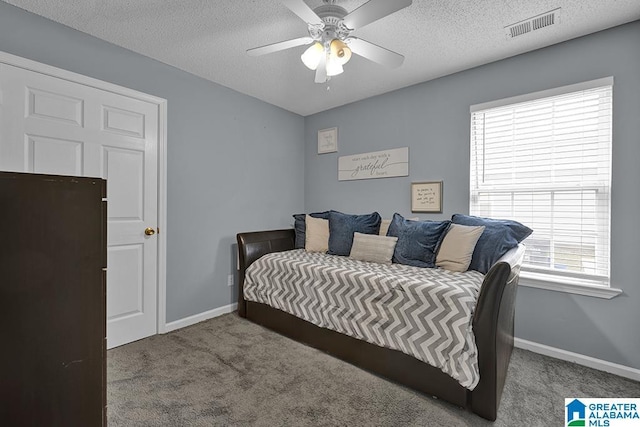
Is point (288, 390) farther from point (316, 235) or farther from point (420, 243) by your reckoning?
point (316, 235)

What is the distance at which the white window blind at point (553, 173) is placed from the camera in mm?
2129

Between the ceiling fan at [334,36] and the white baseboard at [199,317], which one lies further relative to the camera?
the white baseboard at [199,317]

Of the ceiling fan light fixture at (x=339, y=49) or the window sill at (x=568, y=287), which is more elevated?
the ceiling fan light fixture at (x=339, y=49)

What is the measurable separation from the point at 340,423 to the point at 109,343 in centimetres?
191

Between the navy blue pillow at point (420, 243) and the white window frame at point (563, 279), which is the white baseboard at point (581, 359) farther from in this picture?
the navy blue pillow at point (420, 243)

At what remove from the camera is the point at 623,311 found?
2.03m

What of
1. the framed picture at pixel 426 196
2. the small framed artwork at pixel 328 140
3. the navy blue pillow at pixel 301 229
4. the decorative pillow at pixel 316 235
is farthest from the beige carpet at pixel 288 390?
the small framed artwork at pixel 328 140

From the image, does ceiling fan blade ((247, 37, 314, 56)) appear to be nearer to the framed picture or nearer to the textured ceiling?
the textured ceiling

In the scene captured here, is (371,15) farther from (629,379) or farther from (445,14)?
(629,379)

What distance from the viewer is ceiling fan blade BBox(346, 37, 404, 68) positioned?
1.85 m

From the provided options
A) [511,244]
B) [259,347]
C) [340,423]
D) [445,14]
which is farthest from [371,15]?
[259,347]

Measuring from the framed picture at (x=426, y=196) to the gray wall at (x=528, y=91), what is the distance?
0.20 feet

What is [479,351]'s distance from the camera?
1576 mm

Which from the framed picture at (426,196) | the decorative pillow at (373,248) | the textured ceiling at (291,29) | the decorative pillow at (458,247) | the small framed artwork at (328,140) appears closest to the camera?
Result: the textured ceiling at (291,29)
